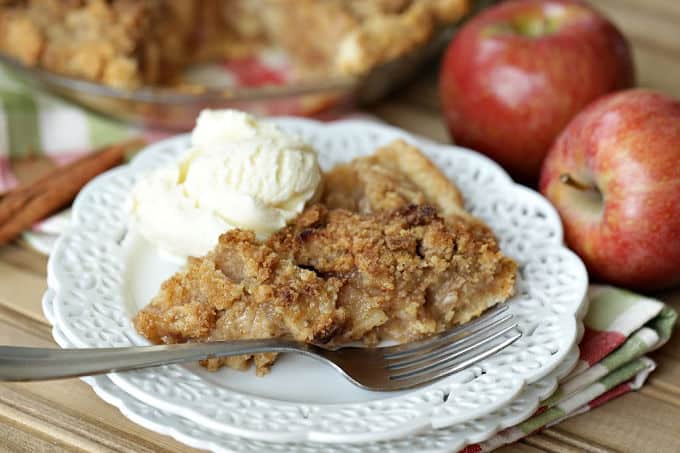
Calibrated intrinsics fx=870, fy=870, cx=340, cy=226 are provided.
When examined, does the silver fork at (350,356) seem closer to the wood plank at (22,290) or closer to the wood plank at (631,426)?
the wood plank at (631,426)

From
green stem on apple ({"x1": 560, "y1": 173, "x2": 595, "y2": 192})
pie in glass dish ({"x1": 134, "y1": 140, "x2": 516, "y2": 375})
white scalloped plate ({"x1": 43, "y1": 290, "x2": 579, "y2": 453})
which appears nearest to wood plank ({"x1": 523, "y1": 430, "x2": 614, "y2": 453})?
white scalloped plate ({"x1": 43, "y1": 290, "x2": 579, "y2": 453})

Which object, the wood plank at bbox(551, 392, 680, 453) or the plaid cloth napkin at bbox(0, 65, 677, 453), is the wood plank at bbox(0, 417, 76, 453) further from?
the wood plank at bbox(551, 392, 680, 453)

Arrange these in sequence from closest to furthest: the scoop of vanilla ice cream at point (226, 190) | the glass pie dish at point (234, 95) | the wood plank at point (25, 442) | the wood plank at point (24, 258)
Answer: the wood plank at point (25, 442)
the scoop of vanilla ice cream at point (226, 190)
the wood plank at point (24, 258)
the glass pie dish at point (234, 95)

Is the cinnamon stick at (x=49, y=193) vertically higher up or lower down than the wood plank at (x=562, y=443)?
higher up

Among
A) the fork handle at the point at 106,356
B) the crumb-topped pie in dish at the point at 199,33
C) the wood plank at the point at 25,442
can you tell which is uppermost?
the crumb-topped pie in dish at the point at 199,33

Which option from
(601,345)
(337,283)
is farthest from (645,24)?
(337,283)

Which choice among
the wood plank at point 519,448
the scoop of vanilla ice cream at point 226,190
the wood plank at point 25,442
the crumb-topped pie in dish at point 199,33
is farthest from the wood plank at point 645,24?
the wood plank at point 25,442

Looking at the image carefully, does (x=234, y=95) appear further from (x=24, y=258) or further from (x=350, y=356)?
(x=350, y=356)
